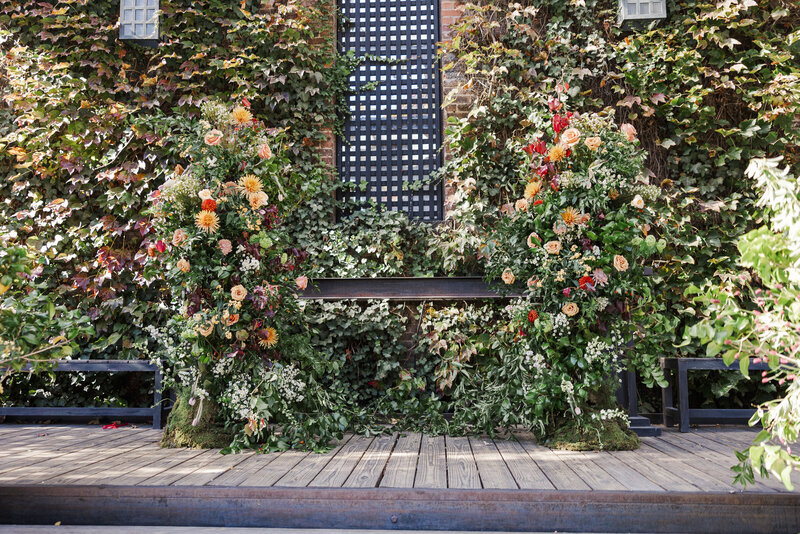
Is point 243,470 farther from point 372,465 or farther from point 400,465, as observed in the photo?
point 400,465

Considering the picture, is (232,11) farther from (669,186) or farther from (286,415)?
(669,186)

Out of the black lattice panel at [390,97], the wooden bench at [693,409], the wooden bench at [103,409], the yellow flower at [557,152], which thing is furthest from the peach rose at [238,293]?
the wooden bench at [693,409]

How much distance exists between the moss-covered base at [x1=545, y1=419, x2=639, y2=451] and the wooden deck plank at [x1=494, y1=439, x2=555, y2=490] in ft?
0.66

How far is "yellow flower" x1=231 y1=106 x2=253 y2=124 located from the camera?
2.58 meters

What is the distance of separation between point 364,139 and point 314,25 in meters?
0.94

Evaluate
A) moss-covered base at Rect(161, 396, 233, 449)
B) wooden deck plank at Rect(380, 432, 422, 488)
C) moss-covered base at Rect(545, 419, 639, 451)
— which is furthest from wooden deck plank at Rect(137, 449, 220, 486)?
moss-covered base at Rect(545, 419, 639, 451)

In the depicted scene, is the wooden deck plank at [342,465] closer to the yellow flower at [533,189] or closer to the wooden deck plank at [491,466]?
the wooden deck plank at [491,466]

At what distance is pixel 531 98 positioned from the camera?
13.1 ft

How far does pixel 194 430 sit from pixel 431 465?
1.18m

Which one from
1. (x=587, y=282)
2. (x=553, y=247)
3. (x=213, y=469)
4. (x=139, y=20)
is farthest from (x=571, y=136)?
(x=139, y=20)

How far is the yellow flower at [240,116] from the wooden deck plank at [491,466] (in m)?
1.85

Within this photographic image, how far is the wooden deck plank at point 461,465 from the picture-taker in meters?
1.88

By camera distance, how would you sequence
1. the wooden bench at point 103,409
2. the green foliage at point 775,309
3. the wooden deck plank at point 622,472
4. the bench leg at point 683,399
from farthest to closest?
the wooden bench at point 103,409
the bench leg at point 683,399
the wooden deck plank at point 622,472
the green foliage at point 775,309

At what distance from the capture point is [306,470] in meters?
2.09
